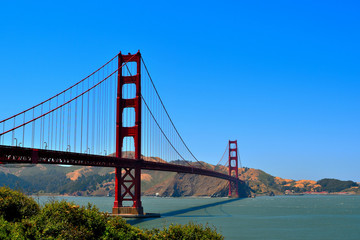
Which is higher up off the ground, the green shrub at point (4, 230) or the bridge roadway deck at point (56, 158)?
the bridge roadway deck at point (56, 158)

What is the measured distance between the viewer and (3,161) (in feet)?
127

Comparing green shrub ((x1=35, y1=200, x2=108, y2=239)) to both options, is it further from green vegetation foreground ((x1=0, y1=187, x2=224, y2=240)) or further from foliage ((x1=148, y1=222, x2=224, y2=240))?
foliage ((x1=148, y1=222, x2=224, y2=240))

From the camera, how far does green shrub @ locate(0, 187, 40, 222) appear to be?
3570 centimetres

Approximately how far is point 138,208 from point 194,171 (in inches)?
1546

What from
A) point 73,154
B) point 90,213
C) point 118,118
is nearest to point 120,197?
point 118,118

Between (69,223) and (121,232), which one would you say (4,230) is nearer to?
(69,223)

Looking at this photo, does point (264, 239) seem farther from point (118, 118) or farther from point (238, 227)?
point (118, 118)

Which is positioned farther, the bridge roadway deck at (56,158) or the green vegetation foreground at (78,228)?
the bridge roadway deck at (56,158)

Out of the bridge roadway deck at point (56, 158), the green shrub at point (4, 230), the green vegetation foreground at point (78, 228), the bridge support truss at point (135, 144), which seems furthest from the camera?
the bridge support truss at point (135, 144)

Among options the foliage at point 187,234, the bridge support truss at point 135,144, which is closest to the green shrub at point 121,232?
the foliage at point 187,234

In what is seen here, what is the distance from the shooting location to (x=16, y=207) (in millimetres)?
36719

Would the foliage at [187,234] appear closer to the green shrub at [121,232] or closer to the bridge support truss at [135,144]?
the green shrub at [121,232]

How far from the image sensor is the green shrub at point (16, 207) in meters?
35.7

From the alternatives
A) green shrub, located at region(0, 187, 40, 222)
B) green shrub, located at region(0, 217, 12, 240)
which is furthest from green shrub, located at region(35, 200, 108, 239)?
green shrub, located at region(0, 187, 40, 222)
